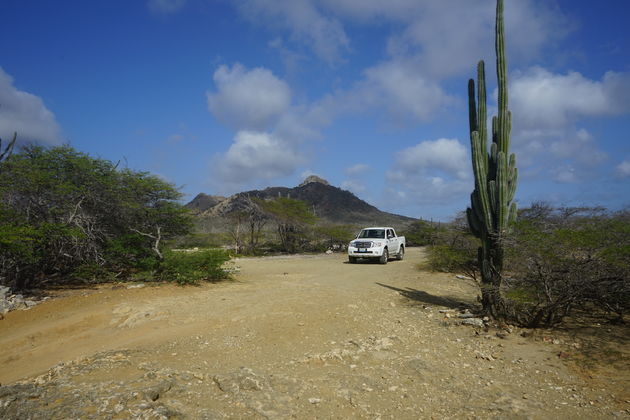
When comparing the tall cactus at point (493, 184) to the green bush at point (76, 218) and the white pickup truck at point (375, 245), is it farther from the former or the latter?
the green bush at point (76, 218)

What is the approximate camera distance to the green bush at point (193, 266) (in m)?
10.2

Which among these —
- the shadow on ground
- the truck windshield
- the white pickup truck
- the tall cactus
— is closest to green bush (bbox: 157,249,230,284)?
the shadow on ground

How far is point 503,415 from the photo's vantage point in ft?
11.3

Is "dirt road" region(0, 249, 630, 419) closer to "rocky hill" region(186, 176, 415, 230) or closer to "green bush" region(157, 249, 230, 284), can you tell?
"green bush" region(157, 249, 230, 284)

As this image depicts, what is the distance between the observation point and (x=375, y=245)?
15.5 m

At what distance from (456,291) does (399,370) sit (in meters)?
5.93

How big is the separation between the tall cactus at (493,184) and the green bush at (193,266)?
745cm

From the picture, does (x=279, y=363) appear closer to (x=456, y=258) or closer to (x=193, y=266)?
(x=193, y=266)

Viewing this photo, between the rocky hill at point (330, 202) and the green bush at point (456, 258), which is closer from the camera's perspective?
the green bush at point (456, 258)

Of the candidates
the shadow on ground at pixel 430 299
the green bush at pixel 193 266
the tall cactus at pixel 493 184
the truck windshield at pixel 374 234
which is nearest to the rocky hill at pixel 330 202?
the truck windshield at pixel 374 234

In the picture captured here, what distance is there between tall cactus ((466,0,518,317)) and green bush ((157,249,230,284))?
7448mm

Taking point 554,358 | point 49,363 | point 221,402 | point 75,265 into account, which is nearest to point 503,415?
point 554,358

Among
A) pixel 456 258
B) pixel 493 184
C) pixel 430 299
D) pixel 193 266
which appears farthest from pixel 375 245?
pixel 493 184

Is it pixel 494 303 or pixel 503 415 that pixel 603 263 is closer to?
pixel 494 303
